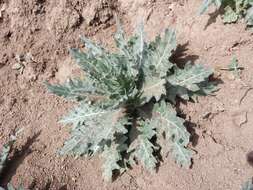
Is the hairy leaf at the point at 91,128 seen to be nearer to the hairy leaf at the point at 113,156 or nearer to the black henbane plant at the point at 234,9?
Answer: the hairy leaf at the point at 113,156

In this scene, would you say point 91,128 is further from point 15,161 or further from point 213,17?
point 213,17

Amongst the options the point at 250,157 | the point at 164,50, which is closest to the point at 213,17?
the point at 164,50

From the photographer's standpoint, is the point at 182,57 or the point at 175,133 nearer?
the point at 175,133

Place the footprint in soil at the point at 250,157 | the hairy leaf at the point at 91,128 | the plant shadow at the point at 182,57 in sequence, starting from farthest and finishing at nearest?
the plant shadow at the point at 182,57, the hairy leaf at the point at 91,128, the footprint in soil at the point at 250,157

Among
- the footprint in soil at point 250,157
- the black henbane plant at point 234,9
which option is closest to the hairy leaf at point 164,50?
the black henbane plant at point 234,9

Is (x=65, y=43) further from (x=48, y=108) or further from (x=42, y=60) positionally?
(x=48, y=108)

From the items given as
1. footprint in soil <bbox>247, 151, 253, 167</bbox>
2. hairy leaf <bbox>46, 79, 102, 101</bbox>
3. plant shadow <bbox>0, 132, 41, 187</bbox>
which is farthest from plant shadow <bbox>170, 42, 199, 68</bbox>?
plant shadow <bbox>0, 132, 41, 187</bbox>

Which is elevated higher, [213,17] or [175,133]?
[213,17]

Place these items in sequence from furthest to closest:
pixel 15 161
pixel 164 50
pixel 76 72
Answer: pixel 76 72 < pixel 15 161 < pixel 164 50
